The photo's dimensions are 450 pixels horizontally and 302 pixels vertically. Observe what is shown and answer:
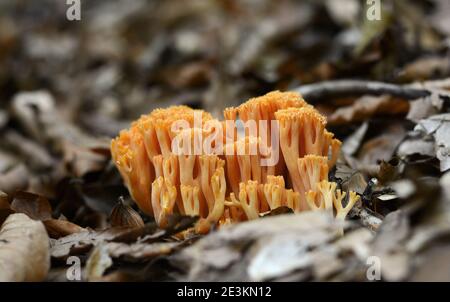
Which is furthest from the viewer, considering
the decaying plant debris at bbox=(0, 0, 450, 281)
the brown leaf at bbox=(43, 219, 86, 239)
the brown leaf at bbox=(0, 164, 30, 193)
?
the brown leaf at bbox=(0, 164, 30, 193)

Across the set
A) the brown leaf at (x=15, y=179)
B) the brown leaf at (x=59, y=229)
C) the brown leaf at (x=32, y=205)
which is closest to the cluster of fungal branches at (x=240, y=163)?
the brown leaf at (x=59, y=229)

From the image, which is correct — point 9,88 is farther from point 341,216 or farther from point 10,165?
point 341,216

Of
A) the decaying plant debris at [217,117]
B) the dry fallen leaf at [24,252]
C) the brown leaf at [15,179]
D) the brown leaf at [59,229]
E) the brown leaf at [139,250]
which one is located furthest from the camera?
the brown leaf at [15,179]

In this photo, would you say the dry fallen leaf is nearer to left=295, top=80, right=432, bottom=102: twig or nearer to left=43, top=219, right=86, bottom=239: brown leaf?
left=43, top=219, right=86, bottom=239: brown leaf

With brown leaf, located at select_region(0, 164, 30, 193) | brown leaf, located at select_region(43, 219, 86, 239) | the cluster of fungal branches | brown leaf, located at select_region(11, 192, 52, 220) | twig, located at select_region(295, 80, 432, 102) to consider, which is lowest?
→ brown leaf, located at select_region(0, 164, 30, 193)

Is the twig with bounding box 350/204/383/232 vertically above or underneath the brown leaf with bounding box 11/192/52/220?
underneath

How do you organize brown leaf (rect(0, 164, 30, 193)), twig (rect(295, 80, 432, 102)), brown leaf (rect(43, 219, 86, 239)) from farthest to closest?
brown leaf (rect(0, 164, 30, 193)) → twig (rect(295, 80, 432, 102)) → brown leaf (rect(43, 219, 86, 239))

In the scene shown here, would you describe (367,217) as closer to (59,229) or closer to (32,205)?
(59,229)

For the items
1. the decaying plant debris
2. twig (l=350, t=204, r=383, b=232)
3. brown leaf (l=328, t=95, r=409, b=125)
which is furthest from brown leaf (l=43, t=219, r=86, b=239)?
brown leaf (l=328, t=95, r=409, b=125)

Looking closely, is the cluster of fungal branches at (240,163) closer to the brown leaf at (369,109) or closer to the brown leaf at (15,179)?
the brown leaf at (369,109)
